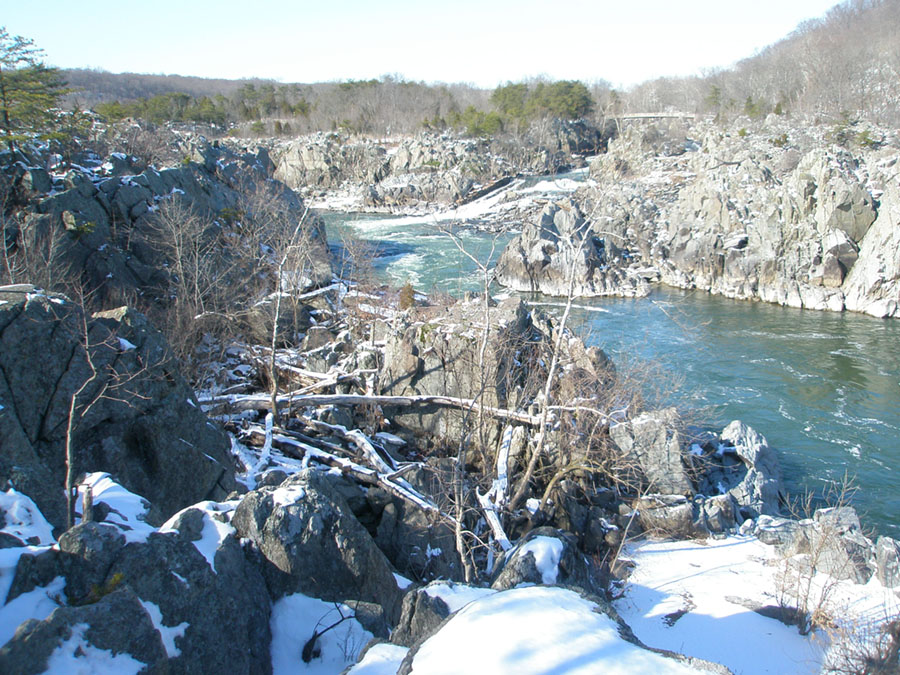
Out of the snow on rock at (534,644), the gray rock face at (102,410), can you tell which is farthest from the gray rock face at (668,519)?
the gray rock face at (102,410)

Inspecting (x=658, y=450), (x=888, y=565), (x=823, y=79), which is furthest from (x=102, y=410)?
(x=823, y=79)

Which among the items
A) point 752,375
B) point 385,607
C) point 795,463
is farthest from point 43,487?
point 752,375

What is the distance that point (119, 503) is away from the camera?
6973 millimetres

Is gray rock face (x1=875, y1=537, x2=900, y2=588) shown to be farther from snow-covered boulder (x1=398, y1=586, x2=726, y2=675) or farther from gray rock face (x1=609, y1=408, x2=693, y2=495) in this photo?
snow-covered boulder (x1=398, y1=586, x2=726, y2=675)

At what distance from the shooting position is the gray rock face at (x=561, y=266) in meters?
36.6

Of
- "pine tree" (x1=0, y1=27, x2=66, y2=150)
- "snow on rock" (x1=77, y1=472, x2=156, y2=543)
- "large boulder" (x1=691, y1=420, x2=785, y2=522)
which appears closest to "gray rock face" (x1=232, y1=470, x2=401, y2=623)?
"snow on rock" (x1=77, y1=472, x2=156, y2=543)

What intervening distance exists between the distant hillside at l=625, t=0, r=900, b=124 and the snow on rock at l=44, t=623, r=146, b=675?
6951cm

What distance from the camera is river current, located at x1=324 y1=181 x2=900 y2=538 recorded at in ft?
55.8

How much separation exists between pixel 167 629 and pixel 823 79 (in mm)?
90347

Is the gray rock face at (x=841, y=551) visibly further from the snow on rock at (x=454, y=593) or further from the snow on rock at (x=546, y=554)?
the snow on rock at (x=454, y=593)

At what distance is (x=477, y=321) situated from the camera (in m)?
17.5

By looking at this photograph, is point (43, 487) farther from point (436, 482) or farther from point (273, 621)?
point (436, 482)

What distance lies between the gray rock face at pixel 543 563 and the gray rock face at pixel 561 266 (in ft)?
92.2

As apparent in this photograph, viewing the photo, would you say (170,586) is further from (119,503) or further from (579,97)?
(579,97)
